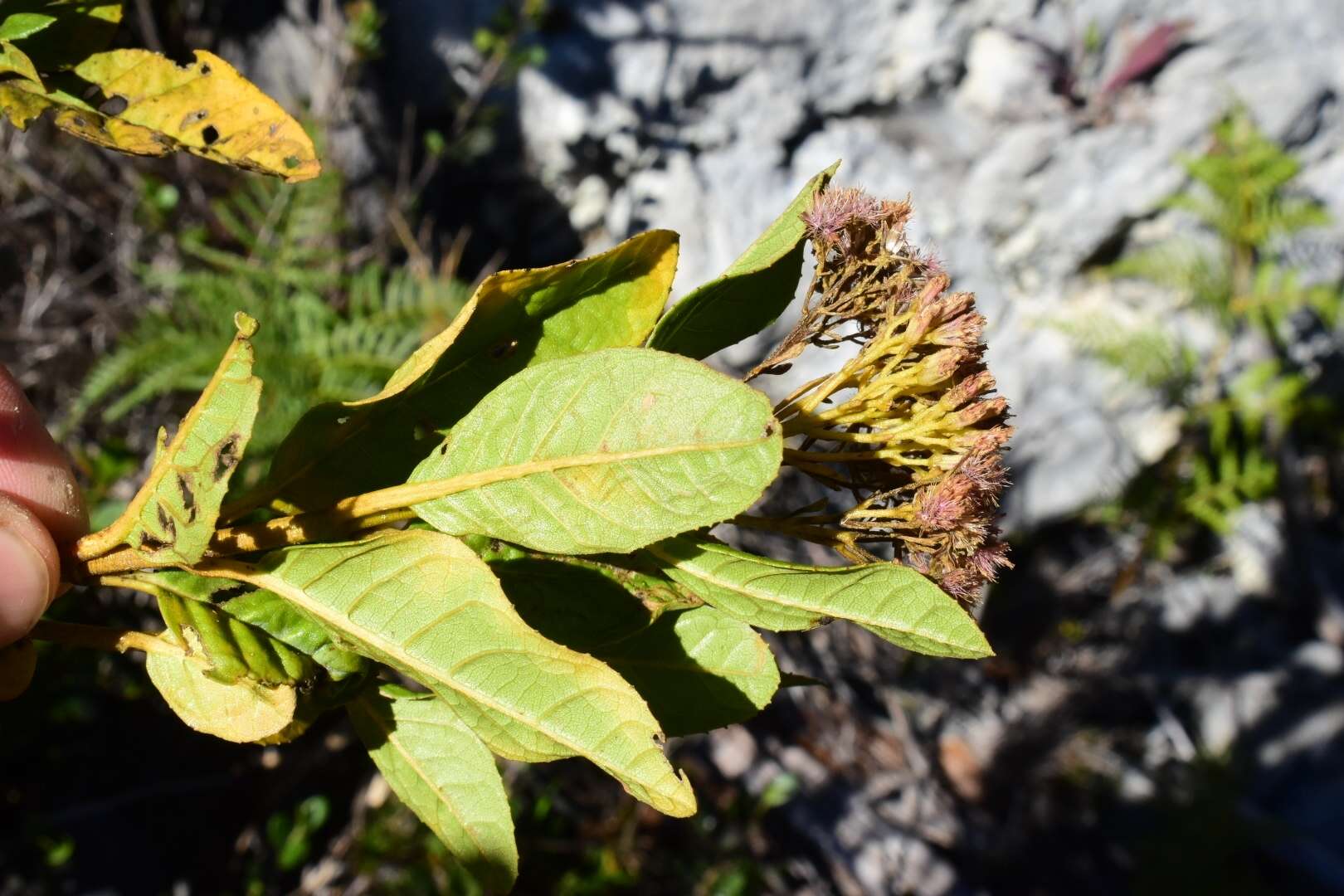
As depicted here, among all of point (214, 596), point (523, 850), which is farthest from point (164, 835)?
point (214, 596)

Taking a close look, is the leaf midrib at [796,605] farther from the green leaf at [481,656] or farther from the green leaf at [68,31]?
the green leaf at [68,31]

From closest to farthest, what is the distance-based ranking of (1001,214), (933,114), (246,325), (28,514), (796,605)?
(246,325) → (796,605) → (28,514) → (933,114) → (1001,214)

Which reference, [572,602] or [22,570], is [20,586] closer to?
[22,570]

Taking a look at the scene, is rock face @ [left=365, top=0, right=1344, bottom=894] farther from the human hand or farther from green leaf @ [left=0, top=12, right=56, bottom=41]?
green leaf @ [left=0, top=12, right=56, bottom=41]

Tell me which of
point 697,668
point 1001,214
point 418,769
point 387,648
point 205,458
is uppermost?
point 205,458

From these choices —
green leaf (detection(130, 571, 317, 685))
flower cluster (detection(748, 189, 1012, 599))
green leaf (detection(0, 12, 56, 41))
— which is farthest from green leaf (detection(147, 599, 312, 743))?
green leaf (detection(0, 12, 56, 41))

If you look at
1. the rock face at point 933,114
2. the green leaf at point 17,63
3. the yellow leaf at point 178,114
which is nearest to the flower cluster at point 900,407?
the yellow leaf at point 178,114

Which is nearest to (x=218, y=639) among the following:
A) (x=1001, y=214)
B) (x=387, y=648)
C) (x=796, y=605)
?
(x=387, y=648)

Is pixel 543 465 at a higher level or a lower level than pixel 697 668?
higher
